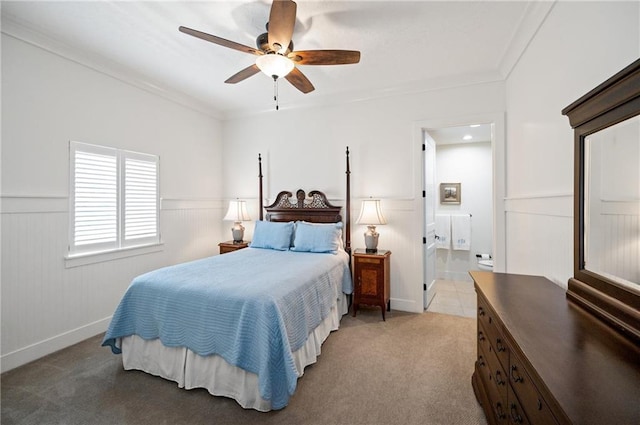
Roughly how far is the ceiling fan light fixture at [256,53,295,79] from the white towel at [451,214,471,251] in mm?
4139

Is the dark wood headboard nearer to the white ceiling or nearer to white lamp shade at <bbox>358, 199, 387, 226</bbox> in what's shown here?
white lamp shade at <bbox>358, 199, 387, 226</bbox>

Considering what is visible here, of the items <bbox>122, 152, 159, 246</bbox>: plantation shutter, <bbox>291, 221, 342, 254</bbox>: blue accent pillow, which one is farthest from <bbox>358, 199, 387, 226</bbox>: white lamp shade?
<bbox>122, 152, 159, 246</bbox>: plantation shutter

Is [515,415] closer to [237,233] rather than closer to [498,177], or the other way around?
[498,177]

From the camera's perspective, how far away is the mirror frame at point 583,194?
3.26ft

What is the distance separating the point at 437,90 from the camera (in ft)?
11.4

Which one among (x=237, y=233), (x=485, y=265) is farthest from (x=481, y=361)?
(x=237, y=233)

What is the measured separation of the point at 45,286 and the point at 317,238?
2.63 metres

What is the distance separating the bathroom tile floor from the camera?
3.59 meters

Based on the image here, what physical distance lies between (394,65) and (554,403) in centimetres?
314

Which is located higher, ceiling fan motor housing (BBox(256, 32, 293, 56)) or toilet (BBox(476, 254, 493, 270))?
ceiling fan motor housing (BBox(256, 32, 293, 56))

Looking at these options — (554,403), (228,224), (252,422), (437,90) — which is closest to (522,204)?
(437,90)

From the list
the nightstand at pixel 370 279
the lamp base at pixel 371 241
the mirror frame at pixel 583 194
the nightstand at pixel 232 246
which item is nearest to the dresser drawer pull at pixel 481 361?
the mirror frame at pixel 583 194

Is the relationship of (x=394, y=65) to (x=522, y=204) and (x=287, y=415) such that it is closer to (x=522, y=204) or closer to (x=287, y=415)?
(x=522, y=204)

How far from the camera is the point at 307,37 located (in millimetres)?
2508
